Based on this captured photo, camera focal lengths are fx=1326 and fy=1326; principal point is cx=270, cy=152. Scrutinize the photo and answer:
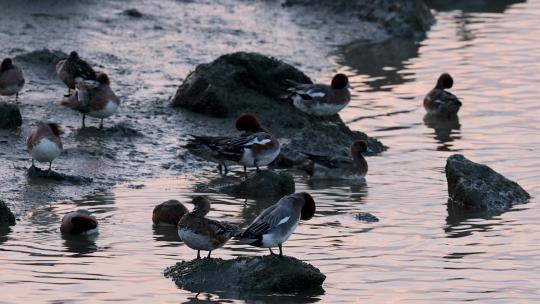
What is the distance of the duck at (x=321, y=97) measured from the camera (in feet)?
63.7

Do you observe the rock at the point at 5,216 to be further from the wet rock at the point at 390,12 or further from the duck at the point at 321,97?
the wet rock at the point at 390,12

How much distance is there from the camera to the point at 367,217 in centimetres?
1487

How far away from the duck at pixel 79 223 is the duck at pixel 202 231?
167cm

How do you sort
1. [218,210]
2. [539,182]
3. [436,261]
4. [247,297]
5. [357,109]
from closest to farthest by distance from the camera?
[247,297], [436,261], [218,210], [539,182], [357,109]

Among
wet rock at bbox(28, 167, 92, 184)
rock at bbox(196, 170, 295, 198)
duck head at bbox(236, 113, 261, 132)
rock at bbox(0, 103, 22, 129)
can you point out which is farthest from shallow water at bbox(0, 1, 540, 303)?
duck head at bbox(236, 113, 261, 132)

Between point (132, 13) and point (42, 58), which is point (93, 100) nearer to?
point (42, 58)

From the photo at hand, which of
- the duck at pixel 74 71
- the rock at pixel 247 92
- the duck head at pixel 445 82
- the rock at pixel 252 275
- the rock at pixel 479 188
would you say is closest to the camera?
the rock at pixel 252 275

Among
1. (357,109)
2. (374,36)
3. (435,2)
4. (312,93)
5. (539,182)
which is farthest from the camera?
(435,2)

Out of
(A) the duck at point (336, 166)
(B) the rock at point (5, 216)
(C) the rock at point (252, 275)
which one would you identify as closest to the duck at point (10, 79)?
(A) the duck at point (336, 166)

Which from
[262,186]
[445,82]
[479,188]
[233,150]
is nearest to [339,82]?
[445,82]

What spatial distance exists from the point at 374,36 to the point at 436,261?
15019 mm

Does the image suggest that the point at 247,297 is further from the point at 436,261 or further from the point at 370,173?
the point at 370,173

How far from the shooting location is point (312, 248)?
44.5 ft

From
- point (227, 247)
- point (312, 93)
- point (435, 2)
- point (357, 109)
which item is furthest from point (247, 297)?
point (435, 2)
